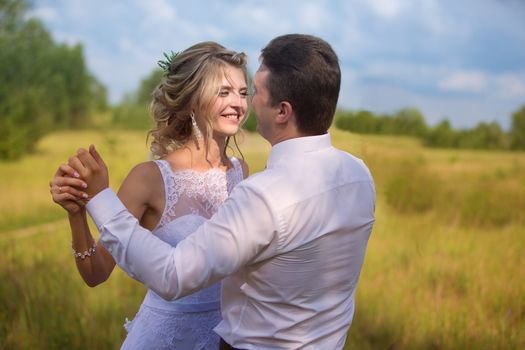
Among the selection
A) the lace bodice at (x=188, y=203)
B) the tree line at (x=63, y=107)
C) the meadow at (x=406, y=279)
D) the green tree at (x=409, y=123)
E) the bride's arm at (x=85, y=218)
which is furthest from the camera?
the tree line at (x=63, y=107)

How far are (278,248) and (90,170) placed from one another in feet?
2.14

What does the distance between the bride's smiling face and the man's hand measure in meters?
0.96

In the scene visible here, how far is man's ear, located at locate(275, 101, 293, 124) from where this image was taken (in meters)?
1.93

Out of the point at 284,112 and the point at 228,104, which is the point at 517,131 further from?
the point at 284,112

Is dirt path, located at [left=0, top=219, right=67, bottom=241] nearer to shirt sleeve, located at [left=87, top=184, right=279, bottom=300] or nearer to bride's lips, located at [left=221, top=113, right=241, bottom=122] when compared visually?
bride's lips, located at [left=221, top=113, right=241, bottom=122]

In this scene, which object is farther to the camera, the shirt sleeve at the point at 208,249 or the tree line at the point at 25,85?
the tree line at the point at 25,85

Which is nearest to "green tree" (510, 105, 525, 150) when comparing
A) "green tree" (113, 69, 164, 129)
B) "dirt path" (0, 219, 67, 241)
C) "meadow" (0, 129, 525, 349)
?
"meadow" (0, 129, 525, 349)

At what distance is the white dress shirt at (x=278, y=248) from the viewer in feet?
5.81

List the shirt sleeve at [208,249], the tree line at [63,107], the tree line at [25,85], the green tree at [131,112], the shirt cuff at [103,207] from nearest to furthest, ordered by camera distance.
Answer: the shirt sleeve at [208,249] < the shirt cuff at [103,207] < the tree line at [63,107] < the tree line at [25,85] < the green tree at [131,112]

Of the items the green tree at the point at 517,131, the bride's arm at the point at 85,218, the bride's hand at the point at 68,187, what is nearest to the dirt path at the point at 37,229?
the bride's arm at the point at 85,218

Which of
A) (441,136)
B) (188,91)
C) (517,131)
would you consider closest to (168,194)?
(188,91)

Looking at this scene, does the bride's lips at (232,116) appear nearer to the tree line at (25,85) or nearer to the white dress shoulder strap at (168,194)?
the white dress shoulder strap at (168,194)

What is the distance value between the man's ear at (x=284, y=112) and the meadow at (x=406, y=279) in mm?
1597

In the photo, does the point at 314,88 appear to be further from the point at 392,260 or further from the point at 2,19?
the point at 2,19
